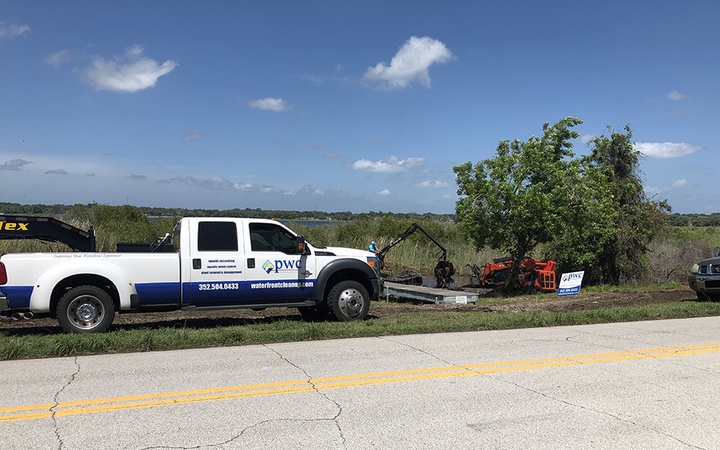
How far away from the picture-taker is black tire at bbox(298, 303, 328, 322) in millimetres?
12453

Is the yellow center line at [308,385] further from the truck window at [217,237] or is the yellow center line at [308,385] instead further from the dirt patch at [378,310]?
the dirt patch at [378,310]

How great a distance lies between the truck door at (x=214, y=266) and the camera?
35.5 feet

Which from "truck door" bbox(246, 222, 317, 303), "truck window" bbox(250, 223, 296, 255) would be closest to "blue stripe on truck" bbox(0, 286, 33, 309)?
"truck door" bbox(246, 222, 317, 303)

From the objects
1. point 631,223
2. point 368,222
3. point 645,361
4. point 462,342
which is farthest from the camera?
point 368,222

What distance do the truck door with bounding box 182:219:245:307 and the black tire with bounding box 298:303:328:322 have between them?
1.83 metres

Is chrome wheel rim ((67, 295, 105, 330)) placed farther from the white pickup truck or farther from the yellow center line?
the yellow center line

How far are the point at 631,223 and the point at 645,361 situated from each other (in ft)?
57.5

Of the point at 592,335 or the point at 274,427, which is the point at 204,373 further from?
the point at 592,335

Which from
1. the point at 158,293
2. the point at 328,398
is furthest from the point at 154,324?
the point at 328,398

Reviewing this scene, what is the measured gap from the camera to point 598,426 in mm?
5281

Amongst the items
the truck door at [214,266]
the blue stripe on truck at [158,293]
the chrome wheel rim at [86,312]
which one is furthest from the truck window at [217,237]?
the chrome wheel rim at [86,312]

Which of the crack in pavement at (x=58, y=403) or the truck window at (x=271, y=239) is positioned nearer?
the crack in pavement at (x=58, y=403)

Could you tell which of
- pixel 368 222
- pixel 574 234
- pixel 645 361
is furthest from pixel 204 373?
pixel 368 222

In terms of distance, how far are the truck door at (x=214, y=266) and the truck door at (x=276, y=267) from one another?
0.23 meters
